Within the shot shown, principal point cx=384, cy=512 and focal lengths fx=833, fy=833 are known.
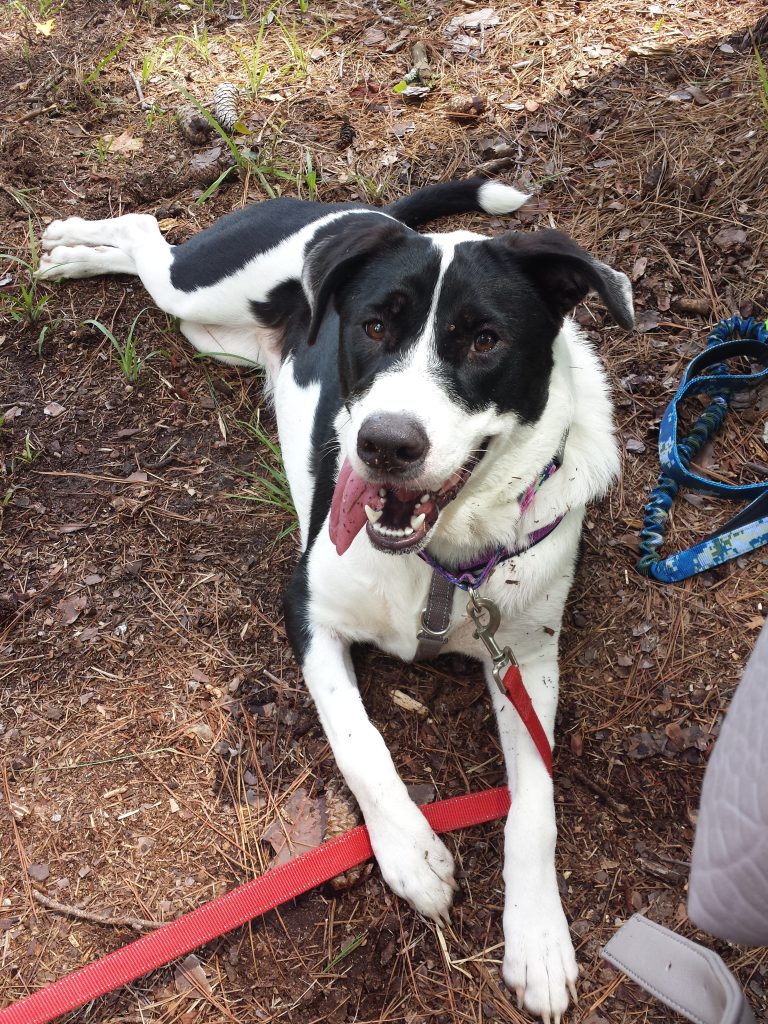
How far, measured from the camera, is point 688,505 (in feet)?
9.53

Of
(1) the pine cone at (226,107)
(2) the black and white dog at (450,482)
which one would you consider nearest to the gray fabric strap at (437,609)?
(2) the black and white dog at (450,482)

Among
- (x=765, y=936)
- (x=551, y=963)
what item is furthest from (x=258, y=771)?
(x=765, y=936)

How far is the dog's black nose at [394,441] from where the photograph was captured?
6.03 feet

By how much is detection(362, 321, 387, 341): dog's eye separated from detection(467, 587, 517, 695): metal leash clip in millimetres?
716

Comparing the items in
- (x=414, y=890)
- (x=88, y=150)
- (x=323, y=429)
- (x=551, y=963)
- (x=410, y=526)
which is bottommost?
(x=551, y=963)

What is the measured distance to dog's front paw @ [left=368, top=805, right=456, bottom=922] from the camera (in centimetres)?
212

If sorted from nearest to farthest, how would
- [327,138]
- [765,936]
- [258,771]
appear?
[765,936] → [258,771] → [327,138]

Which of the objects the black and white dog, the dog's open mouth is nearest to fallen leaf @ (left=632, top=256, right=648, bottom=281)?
the black and white dog

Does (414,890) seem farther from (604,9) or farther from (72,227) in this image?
(604,9)

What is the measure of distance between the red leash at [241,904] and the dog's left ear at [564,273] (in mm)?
962

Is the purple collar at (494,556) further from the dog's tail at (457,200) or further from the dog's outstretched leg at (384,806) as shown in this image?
the dog's tail at (457,200)

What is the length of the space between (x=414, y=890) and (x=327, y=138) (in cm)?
337

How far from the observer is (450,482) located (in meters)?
2.02

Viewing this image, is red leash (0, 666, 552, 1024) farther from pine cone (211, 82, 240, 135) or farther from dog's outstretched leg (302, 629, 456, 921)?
pine cone (211, 82, 240, 135)
